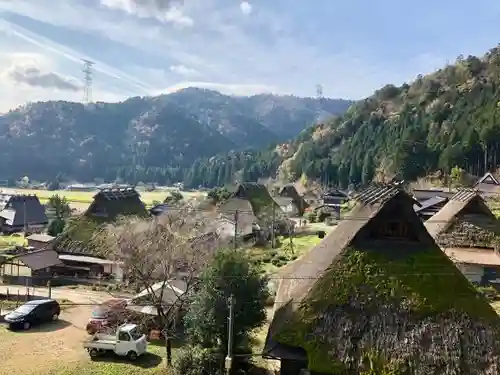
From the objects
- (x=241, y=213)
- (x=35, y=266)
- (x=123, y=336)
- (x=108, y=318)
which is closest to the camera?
(x=123, y=336)

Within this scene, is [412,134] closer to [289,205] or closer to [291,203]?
[291,203]

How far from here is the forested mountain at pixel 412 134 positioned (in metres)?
74.4

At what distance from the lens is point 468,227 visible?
3347 centimetres

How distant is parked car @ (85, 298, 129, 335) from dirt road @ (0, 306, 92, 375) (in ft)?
2.13

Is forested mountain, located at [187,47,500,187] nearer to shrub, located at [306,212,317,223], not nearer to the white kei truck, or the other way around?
shrub, located at [306,212,317,223]

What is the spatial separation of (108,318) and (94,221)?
57.8ft

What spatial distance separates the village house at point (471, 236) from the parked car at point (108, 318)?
68.8 ft

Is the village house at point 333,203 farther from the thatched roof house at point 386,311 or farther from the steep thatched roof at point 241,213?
the thatched roof house at point 386,311

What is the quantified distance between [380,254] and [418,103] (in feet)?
353

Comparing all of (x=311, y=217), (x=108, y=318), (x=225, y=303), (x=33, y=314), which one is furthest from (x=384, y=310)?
(x=311, y=217)

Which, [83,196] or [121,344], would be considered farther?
[83,196]

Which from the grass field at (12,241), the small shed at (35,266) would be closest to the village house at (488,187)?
the small shed at (35,266)

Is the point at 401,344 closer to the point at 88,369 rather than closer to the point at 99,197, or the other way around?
the point at 88,369

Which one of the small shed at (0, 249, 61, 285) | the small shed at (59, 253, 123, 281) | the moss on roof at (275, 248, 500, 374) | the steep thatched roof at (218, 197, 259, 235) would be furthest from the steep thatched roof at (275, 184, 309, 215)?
the moss on roof at (275, 248, 500, 374)
